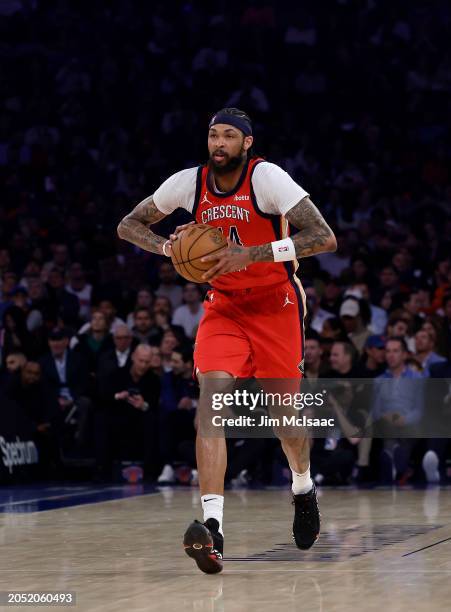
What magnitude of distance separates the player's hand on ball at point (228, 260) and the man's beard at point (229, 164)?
1.74ft

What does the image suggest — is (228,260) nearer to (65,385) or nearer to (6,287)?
(65,385)

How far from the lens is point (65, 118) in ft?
69.9

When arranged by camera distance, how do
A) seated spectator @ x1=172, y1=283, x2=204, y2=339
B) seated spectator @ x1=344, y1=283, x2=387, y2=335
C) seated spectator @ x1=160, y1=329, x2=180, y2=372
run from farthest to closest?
1. seated spectator @ x1=172, y1=283, x2=204, y2=339
2. seated spectator @ x1=344, y1=283, x2=387, y2=335
3. seated spectator @ x1=160, y1=329, x2=180, y2=372

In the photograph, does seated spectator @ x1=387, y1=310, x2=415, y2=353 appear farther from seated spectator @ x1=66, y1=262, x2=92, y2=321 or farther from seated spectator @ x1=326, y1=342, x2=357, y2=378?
seated spectator @ x1=66, y1=262, x2=92, y2=321

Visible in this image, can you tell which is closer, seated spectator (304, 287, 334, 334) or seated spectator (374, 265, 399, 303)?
seated spectator (304, 287, 334, 334)

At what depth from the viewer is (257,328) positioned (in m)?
6.87

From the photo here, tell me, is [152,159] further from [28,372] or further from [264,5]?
[28,372]

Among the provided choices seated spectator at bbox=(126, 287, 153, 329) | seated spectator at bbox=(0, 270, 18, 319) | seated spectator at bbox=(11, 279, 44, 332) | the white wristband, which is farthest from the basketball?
seated spectator at bbox=(0, 270, 18, 319)

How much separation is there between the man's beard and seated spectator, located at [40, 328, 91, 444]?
24.1 ft

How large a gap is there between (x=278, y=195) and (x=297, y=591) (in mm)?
2116

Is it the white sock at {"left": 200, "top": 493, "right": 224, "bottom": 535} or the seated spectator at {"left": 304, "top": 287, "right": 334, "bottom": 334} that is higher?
the seated spectator at {"left": 304, "top": 287, "right": 334, "bottom": 334}

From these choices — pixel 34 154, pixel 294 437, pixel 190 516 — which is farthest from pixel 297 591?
pixel 34 154

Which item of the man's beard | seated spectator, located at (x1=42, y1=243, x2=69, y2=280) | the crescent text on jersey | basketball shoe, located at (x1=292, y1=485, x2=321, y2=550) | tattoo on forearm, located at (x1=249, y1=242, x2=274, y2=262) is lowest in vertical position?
basketball shoe, located at (x1=292, y1=485, x2=321, y2=550)

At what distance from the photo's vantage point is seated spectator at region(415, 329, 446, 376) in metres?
13.1
